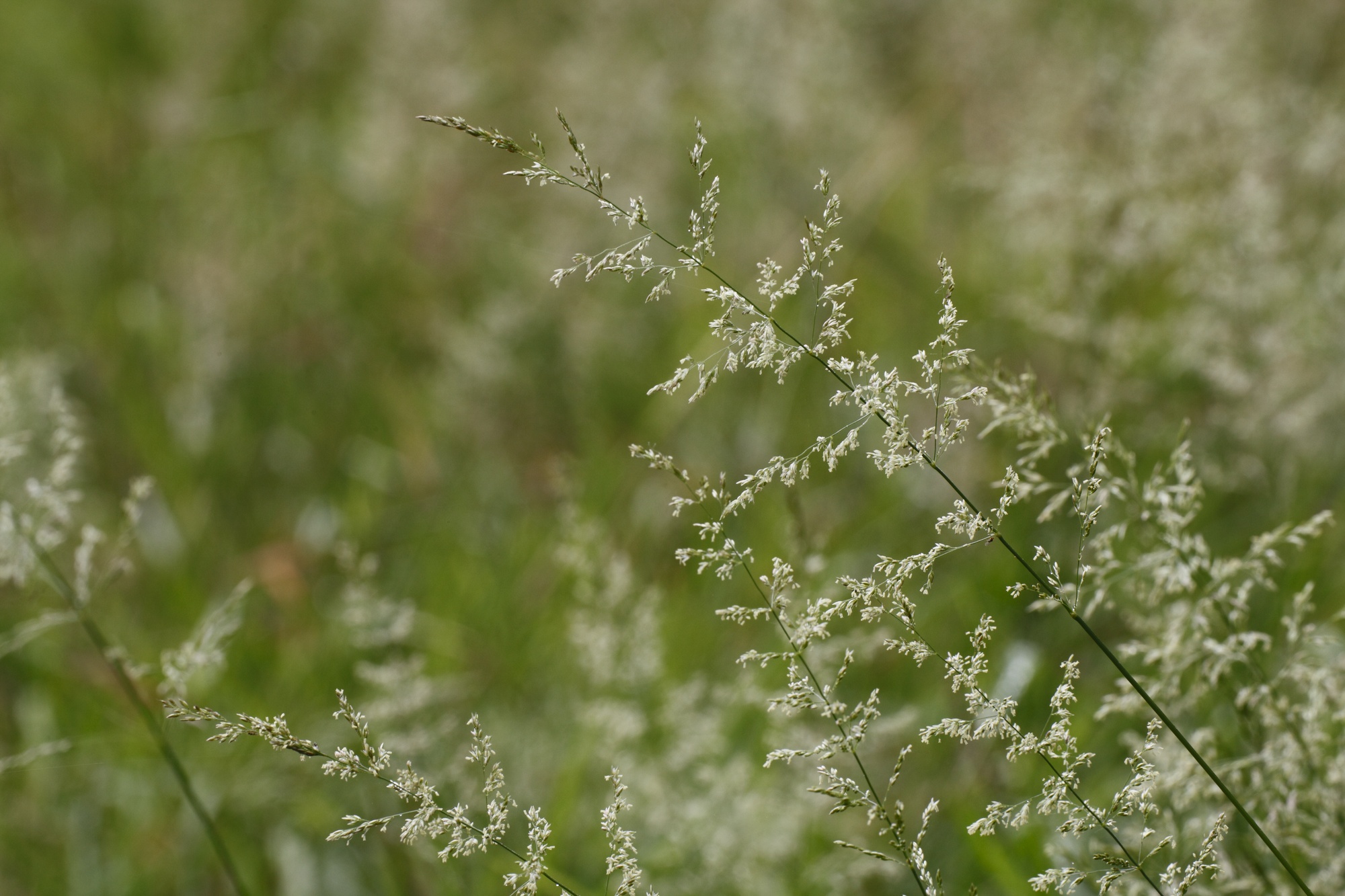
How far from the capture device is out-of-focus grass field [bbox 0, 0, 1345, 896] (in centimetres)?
265

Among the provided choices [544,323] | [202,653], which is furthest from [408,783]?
[544,323]

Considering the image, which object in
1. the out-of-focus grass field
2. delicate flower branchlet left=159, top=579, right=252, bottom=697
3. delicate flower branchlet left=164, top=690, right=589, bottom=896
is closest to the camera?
delicate flower branchlet left=164, top=690, right=589, bottom=896

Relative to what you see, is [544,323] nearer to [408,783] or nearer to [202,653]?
[202,653]

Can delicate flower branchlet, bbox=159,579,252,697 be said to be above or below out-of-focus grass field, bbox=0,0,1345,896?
below

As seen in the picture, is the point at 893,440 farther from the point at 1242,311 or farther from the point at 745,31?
the point at 745,31

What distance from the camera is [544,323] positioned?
12.6 feet

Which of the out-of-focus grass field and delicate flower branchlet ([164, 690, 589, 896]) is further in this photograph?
the out-of-focus grass field

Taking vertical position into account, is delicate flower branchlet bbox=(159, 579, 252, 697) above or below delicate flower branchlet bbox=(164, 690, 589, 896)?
above

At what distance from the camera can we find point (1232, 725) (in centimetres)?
223

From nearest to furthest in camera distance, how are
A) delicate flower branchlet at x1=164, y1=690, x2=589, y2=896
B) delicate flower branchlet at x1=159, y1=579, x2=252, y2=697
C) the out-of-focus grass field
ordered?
1. delicate flower branchlet at x1=164, y1=690, x2=589, y2=896
2. delicate flower branchlet at x1=159, y1=579, x2=252, y2=697
3. the out-of-focus grass field

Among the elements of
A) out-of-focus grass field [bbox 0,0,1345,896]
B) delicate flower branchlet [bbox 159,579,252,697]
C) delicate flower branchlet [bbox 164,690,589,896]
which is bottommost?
delicate flower branchlet [bbox 164,690,589,896]

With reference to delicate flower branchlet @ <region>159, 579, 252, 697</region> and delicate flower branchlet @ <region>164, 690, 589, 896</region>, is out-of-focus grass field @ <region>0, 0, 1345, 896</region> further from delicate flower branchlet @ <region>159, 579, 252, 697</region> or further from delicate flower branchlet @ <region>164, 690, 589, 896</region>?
delicate flower branchlet @ <region>164, 690, 589, 896</region>

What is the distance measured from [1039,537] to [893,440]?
1.77 metres

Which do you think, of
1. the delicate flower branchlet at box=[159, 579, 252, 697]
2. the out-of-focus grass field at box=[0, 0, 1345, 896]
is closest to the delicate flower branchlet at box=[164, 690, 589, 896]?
the delicate flower branchlet at box=[159, 579, 252, 697]
